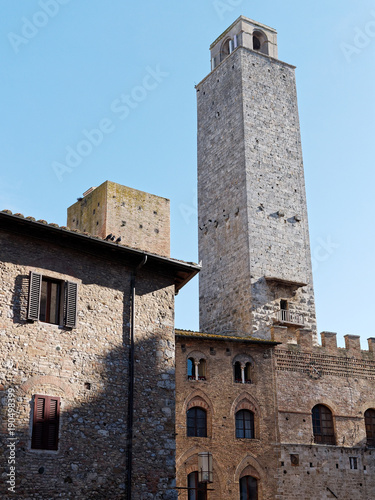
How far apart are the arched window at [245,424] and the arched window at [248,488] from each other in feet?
4.80

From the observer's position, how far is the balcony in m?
28.8

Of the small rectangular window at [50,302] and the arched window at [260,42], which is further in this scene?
the arched window at [260,42]

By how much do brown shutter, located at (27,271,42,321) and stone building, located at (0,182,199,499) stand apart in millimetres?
21

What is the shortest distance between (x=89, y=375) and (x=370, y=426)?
16.8 metres

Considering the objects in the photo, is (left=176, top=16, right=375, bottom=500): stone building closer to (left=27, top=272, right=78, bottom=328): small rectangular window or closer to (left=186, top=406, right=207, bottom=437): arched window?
(left=186, top=406, right=207, bottom=437): arched window

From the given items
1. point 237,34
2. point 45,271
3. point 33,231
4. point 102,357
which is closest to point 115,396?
point 102,357

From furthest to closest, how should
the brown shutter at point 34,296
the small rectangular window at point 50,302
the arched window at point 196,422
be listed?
the arched window at point 196,422
the small rectangular window at point 50,302
the brown shutter at point 34,296

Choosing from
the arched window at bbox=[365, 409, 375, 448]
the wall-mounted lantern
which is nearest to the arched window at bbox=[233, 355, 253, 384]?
the arched window at bbox=[365, 409, 375, 448]

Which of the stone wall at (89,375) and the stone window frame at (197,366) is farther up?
the stone window frame at (197,366)

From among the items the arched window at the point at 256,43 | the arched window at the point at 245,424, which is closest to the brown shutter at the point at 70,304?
the arched window at the point at 245,424

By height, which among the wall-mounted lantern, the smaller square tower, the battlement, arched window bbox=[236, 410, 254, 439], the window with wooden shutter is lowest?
the wall-mounted lantern

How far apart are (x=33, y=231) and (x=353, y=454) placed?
17385 millimetres

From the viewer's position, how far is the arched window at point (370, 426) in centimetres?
2635

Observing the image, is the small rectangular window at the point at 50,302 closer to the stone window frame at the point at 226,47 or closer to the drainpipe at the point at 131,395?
the drainpipe at the point at 131,395
